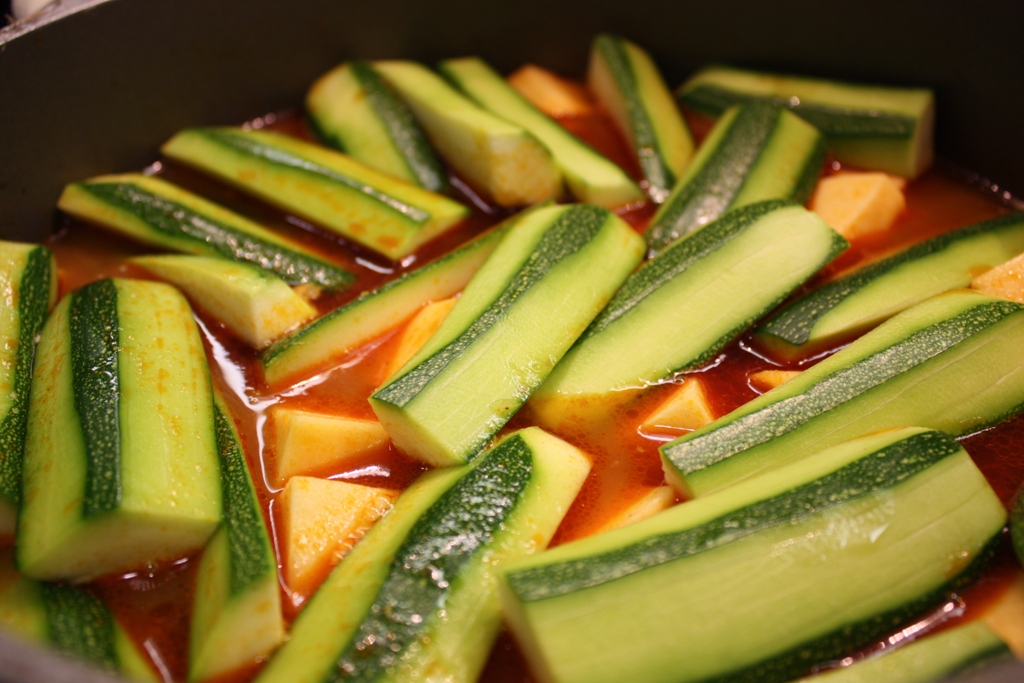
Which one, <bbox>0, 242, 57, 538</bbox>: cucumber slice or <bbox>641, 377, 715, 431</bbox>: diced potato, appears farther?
<bbox>641, 377, 715, 431</bbox>: diced potato

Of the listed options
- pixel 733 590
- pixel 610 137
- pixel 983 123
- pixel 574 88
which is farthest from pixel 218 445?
pixel 983 123

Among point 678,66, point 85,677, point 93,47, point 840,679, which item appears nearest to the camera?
point 85,677

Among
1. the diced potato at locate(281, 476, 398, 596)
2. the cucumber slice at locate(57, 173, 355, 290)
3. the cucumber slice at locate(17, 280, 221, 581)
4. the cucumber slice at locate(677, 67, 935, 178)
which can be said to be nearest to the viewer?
the cucumber slice at locate(17, 280, 221, 581)

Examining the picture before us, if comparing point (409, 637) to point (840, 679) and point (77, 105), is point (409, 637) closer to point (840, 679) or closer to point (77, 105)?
point (840, 679)

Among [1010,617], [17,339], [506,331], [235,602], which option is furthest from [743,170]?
[17,339]

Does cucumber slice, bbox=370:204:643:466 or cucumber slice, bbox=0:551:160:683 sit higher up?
cucumber slice, bbox=370:204:643:466

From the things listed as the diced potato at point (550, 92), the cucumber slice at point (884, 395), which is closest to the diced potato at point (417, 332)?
the cucumber slice at point (884, 395)

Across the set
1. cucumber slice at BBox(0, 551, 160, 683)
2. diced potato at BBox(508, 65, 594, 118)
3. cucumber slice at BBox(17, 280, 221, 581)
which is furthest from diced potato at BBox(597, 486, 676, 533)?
diced potato at BBox(508, 65, 594, 118)

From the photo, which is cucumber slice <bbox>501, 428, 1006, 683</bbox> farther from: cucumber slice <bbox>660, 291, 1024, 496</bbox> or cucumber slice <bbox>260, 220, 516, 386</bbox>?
cucumber slice <bbox>260, 220, 516, 386</bbox>

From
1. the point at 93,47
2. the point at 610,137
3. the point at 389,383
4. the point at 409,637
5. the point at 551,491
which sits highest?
the point at 93,47
